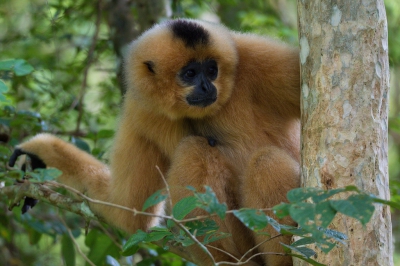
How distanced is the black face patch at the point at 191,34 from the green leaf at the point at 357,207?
2543 mm

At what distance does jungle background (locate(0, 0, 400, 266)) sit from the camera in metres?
5.16

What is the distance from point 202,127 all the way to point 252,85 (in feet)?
2.03

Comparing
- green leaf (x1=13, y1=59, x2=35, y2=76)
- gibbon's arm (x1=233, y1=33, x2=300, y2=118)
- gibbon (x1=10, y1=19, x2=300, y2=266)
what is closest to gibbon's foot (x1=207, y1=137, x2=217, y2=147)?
gibbon (x1=10, y1=19, x2=300, y2=266)

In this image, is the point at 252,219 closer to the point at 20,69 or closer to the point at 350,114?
the point at 350,114

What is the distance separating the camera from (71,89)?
7352 millimetres

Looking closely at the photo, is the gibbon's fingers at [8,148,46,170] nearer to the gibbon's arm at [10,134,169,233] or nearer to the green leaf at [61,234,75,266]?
the gibbon's arm at [10,134,169,233]

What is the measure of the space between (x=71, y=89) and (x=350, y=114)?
17.1ft

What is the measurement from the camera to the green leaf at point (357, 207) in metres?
2.18

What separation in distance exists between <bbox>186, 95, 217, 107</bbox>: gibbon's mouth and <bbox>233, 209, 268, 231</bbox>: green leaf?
2.09 m

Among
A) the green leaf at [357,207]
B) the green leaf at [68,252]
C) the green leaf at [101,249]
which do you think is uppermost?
the green leaf at [357,207]

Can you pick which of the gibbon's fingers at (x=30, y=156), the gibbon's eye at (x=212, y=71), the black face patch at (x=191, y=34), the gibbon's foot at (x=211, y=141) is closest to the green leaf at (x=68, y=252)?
the gibbon's fingers at (x=30, y=156)

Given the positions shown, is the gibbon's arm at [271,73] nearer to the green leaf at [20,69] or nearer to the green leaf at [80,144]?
the green leaf at [20,69]

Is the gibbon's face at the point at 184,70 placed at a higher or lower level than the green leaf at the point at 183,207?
higher

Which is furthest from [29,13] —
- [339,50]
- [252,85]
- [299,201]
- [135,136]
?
[299,201]
